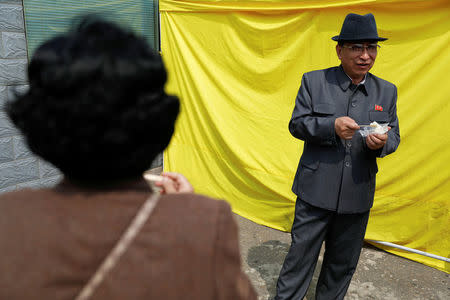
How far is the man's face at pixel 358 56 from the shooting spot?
2166 mm

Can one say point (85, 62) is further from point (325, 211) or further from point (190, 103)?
point (190, 103)

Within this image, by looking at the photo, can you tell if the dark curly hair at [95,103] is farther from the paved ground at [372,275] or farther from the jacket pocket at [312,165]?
the paved ground at [372,275]

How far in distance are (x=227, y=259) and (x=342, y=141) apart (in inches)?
64.1

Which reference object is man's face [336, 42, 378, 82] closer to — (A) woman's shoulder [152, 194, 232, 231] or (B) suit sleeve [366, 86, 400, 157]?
(B) suit sleeve [366, 86, 400, 157]

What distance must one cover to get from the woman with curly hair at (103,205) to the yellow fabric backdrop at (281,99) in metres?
2.71

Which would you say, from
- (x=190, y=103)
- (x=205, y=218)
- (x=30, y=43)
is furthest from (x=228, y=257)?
(x=190, y=103)

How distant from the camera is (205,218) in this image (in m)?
0.77

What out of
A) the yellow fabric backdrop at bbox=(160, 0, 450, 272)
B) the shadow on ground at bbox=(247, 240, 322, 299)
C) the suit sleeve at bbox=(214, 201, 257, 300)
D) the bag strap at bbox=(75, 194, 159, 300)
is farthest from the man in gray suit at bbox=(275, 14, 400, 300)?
the bag strap at bbox=(75, 194, 159, 300)

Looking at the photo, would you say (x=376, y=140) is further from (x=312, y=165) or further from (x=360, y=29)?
(x=360, y=29)

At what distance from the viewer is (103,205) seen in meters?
0.74

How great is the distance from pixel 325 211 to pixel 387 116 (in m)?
0.66

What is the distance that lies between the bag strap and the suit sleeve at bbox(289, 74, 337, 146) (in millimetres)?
1573

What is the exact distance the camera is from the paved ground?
2828 millimetres

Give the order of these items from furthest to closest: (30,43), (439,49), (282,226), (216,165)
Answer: (216,165)
(282,226)
(30,43)
(439,49)
